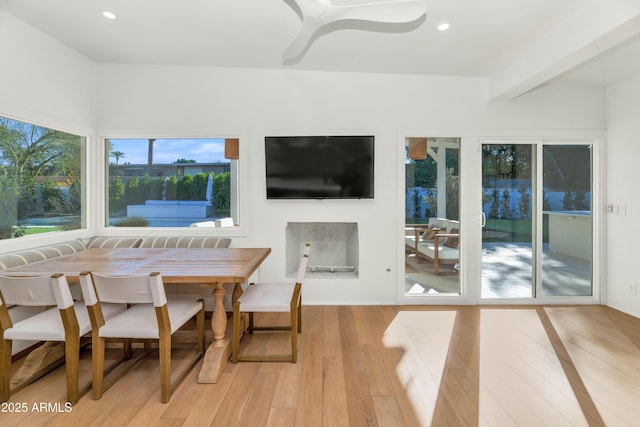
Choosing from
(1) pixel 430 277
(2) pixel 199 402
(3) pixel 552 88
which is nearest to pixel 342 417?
(2) pixel 199 402

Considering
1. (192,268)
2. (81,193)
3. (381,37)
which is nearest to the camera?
(192,268)

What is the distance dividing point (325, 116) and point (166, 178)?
79.4 inches

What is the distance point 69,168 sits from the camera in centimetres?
338

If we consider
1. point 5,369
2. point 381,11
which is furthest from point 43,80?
point 381,11

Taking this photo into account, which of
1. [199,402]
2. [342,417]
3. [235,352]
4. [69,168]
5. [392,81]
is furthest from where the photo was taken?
[392,81]

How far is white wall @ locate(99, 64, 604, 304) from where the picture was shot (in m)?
3.62

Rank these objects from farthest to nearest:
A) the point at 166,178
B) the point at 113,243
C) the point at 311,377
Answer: the point at 166,178 → the point at 113,243 → the point at 311,377

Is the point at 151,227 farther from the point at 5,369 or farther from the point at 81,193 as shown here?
the point at 5,369

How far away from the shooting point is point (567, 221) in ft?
12.6

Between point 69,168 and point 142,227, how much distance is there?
0.94 meters

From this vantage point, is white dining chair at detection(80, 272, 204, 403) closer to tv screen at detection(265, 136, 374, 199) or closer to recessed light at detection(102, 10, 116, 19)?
tv screen at detection(265, 136, 374, 199)

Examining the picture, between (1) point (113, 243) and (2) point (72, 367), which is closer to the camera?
(2) point (72, 367)

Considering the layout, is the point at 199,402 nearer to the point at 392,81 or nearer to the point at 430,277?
the point at 430,277

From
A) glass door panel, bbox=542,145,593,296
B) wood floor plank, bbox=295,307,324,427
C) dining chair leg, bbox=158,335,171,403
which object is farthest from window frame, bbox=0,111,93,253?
glass door panel, bbox=542,145,593,296
